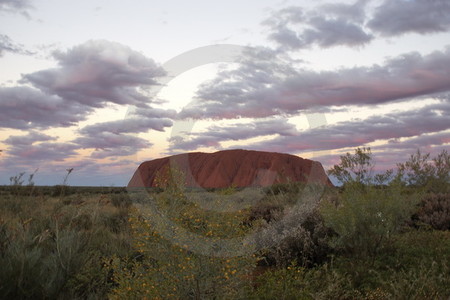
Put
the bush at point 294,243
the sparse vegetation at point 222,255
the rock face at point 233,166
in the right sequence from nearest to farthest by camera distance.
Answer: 1. the sparse vegetation at point 222,255
2. the bush at point 294,243
3. the rock face at point 233,166

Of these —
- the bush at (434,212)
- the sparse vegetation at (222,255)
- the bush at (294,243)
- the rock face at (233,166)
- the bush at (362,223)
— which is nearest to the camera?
the sparse vegetation at (222,255)

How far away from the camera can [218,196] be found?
7.58 meters

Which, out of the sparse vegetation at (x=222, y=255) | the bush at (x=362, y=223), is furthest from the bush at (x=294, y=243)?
the bush at (x=362, y=223)

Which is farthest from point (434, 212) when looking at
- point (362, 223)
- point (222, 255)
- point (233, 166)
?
point (233, 166)

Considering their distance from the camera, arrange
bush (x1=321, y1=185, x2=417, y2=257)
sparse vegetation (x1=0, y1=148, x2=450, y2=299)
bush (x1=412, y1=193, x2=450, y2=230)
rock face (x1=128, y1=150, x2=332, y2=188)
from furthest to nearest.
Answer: rock face (x1=128, y1=150, x2=332, y2=188) < bush (x1=412, y1=193, x2=450, y2=230) < bush (x1=321, y1=185, x2=417, y2=257) < sparse vegetation (x1=0, y1=148, x2=450, y2=299)

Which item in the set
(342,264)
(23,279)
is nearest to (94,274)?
(23,279)

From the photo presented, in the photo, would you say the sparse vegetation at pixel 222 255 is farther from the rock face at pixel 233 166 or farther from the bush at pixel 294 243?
the rock face at pixel 233 166

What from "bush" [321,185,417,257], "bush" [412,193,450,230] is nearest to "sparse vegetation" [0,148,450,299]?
"bush" [321,185,417,257]

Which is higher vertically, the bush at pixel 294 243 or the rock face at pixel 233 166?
the rock face at pixel 233 166

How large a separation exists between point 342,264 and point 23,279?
614 centimetres

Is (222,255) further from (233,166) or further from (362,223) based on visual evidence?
(233,166)

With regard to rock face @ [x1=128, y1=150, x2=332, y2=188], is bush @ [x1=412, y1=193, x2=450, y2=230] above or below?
below

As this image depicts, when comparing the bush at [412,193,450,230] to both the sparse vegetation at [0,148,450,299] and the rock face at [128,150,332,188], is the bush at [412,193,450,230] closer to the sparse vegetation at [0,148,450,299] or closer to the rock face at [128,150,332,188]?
the sparse vegetation at [0,148,450,299]

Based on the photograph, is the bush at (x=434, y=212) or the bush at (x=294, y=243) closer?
the bush at (x=294, y=243)
